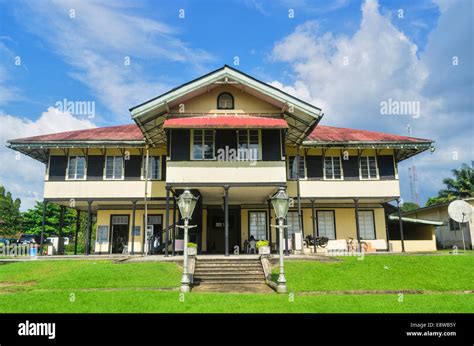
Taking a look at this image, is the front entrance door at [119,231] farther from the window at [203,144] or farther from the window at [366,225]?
the window at [366,225]

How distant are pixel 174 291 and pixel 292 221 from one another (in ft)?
43.8

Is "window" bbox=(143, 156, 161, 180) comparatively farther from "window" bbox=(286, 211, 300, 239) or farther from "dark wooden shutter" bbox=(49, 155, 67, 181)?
"window" bbox=(286, 211, 300, 239)

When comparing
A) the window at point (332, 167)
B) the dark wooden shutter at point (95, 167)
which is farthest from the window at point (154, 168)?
the window at point (332, 167)

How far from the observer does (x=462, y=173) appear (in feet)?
141

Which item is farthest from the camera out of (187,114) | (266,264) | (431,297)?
(187,114)

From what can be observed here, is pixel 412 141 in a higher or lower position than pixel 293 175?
higher

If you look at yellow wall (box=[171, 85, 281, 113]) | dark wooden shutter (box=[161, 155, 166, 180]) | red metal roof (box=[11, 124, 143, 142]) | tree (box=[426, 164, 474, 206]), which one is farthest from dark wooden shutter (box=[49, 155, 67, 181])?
tree (box=[426, 164, 474, 206])

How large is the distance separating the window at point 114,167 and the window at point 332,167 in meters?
12.6

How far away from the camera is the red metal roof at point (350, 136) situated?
22.2 metres

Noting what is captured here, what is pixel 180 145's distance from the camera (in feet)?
57.2

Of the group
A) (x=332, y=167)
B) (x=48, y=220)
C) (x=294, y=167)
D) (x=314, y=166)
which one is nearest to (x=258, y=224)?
(x=294, y=167)

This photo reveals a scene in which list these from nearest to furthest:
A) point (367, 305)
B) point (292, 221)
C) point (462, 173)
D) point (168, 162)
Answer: point (367, 305) < point (168, 162) < point (292, 221) < point (462, 173)
